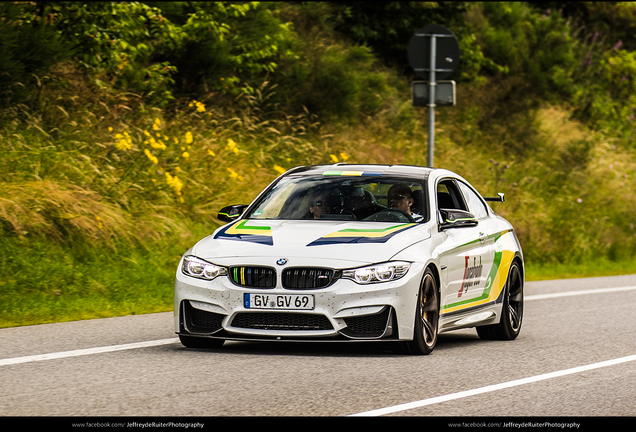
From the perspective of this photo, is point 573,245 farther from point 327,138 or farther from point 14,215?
point 14,215

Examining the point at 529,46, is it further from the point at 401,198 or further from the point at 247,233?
the point at 247,233

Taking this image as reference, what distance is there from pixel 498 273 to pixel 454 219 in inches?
53.6

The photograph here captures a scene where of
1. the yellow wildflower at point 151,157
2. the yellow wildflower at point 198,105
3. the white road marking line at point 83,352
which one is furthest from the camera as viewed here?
the yellow wildflower at point 198,105

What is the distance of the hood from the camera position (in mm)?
8484

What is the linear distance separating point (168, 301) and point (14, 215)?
2.35 metres

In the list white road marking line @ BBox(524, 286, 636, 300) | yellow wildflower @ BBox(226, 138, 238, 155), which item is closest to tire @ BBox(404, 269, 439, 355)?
white road marking line @ BBox(524, 286, 636, 300)

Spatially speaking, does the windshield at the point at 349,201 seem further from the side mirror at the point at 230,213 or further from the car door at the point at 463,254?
the car door at the point at 463,254

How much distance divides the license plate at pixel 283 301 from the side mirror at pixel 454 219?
1700 mm

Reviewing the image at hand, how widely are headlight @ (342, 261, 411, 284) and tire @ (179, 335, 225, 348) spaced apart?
54.9 inches

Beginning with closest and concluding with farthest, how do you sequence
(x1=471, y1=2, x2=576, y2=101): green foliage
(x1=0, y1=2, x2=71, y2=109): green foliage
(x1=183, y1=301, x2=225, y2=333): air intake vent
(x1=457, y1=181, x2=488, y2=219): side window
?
(x1=183, y1=301, x2=225, y2=333): air intake vent, (x1=457, y1=181, x2=488, y2=219): side window, (x1=0, y1=2, x2=71, y2=109): green foliage, (x1=471, y1=2, x2=576, y2=101): green foliage

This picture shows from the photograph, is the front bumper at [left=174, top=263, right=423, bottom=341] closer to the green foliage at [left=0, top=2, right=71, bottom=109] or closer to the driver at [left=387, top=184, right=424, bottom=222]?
the driver at [left=387, top=184, right=424, bottom=222]

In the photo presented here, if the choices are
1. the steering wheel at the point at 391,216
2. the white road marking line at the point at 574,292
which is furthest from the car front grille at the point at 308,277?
the white road marking line at the point at 574,292

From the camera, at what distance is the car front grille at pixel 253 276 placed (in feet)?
27.7

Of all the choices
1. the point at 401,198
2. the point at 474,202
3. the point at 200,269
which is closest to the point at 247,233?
the point at 200,269
